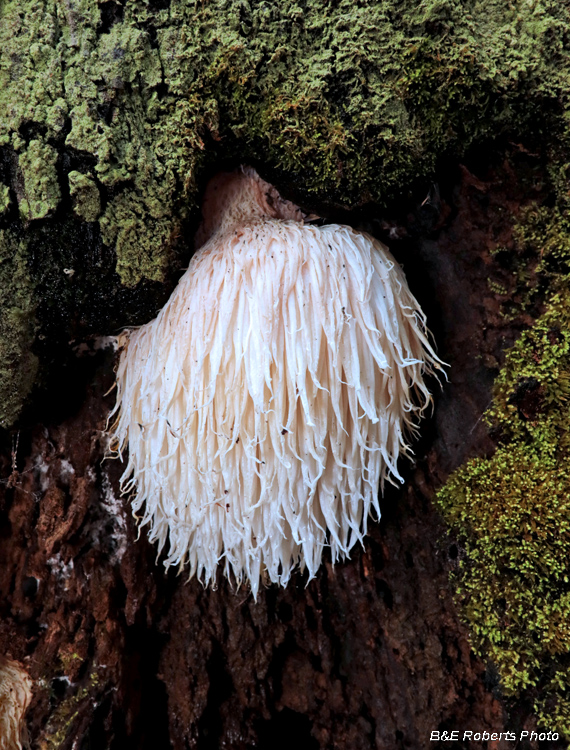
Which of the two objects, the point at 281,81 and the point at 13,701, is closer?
the point at 281,81

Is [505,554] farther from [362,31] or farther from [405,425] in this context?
[362,31]

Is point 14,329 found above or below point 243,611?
above

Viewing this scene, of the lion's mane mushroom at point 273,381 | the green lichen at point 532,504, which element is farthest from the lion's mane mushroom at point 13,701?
the green lichen at point 532,504

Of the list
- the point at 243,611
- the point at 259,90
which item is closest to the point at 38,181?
the point at 259,90

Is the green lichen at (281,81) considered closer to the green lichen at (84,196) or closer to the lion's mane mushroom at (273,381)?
the green lichen at (84,196)

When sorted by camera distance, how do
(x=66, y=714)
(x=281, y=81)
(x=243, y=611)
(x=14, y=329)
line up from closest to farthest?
(x=281, y=81) → (x=14, y=329) → (x=66, y=714) → (x=243, y=611)

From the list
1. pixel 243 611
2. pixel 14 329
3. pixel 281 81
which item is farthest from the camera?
pixel 243 611

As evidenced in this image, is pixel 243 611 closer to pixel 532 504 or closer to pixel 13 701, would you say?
pixel 13 701
